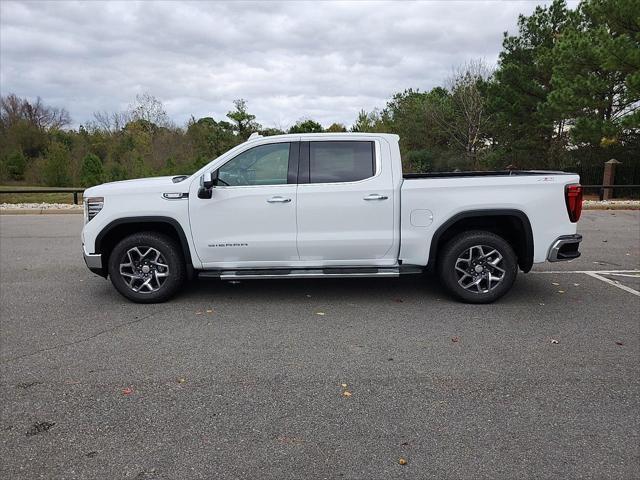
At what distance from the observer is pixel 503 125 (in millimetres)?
28078

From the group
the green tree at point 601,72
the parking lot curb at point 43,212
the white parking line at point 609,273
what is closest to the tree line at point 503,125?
the green tree at point 601,72

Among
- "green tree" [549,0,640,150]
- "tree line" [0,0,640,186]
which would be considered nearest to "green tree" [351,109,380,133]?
"tree line" [0,0,640,186]

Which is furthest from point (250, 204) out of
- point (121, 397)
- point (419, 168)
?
point (419, 168)

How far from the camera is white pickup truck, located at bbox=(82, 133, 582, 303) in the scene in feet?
18.3

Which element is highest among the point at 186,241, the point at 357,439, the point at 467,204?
the point at 467,204

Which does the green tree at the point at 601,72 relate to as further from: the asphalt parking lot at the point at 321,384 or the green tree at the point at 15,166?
the green tree at the point at 15,166

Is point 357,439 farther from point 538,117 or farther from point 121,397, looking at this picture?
point 538,117

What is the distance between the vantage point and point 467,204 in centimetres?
556

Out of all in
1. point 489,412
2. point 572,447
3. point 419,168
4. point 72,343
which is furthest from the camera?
point 419,168

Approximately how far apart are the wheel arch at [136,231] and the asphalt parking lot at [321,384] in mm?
595

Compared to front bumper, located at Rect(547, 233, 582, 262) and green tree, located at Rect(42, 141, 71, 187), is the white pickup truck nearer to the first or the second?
front bumper, located at Rect(547, 233, 582, 262)

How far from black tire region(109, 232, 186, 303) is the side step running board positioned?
1.17 ft

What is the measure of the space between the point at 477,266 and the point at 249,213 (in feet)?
8.56

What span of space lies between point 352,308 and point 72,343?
9.25ft
